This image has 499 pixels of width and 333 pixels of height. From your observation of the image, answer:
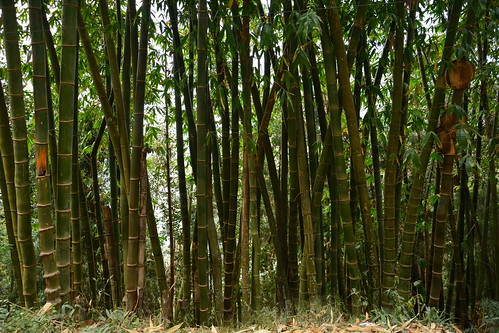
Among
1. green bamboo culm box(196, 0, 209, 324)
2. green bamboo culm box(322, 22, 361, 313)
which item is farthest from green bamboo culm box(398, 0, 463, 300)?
green bamboo culm box(196, 0, 209, 324)

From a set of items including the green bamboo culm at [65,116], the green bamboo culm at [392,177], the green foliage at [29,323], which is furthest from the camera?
the green bamboo culm at [392,177]

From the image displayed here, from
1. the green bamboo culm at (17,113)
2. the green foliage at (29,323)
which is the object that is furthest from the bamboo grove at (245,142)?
the green foliage at (29,323)

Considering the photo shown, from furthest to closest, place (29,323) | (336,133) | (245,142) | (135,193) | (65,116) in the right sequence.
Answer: (245,142), (135,193), (336,133), (65,116), (29,323)

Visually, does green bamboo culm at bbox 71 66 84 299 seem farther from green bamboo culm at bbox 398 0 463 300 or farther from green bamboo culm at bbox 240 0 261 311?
green bamboo culm at bbox 398 0 463 300

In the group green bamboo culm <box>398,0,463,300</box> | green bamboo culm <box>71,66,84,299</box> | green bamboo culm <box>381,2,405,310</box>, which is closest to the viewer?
green bamboo culm <box>398,0,463,300</box>

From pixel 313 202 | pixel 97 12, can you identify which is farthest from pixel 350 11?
pixel 97 12

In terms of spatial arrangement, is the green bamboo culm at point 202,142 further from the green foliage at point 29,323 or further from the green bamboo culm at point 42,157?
the green foliage at point 29,323

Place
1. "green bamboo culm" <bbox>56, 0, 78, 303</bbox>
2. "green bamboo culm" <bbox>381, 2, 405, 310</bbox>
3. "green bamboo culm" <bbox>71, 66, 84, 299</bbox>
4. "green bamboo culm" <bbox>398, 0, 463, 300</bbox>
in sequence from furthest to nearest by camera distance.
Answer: "green bamboo culm" <bbox>71, 66, 84, 299</bbox>, "green bamboo culm" <bbox>381, 2, 405, 310</bbox>, "green bamboo culm" <bbox>398, 0, 463, 300</bbox>, "green bamboo culm" <bbox>56, 0, 78, 303</bbox>

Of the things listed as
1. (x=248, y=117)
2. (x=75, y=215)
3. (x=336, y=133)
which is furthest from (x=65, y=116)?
(x=336, y=133)

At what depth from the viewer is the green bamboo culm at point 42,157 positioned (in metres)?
2.06

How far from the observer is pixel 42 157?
6.84 ft

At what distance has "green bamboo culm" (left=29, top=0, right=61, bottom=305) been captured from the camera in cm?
206

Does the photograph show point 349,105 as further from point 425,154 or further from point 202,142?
point 202,142

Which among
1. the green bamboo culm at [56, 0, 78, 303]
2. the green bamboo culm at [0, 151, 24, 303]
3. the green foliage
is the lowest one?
the green foliage
